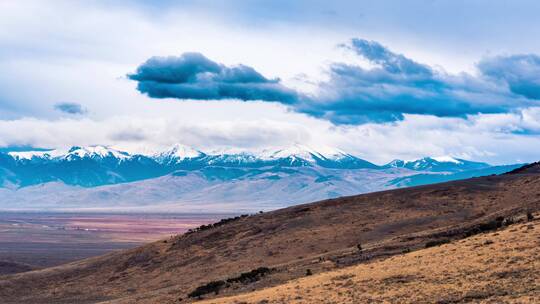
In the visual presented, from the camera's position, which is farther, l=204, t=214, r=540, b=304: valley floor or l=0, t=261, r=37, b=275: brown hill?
l=0, t=261, r=37, b=275: brown hill

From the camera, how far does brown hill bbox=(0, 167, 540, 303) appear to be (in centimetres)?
5169

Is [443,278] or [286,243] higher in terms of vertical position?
[286,243]

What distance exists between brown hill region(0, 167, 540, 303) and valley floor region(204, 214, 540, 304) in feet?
23.5

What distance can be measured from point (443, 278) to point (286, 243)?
32.7 m

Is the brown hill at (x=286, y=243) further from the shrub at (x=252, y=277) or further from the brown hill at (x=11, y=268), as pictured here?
the brown hill at (x=11, y=268)

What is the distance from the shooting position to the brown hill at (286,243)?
51.7m

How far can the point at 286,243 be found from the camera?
6444 cm

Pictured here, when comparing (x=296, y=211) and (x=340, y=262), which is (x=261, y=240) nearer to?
(x=296, y=211)

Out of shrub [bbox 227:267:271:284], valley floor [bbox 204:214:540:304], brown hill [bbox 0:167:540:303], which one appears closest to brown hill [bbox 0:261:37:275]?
brown hill [bbox 0:167:540:303]

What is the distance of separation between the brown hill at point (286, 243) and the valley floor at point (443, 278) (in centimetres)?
715

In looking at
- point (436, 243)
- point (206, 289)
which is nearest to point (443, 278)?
point (436, 243)

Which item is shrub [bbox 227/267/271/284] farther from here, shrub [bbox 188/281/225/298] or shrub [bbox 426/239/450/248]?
shrub [bbox 426/239/450/248]

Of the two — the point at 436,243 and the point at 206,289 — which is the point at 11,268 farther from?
the point at 436,243

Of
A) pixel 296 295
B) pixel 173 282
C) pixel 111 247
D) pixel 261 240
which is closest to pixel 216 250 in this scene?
pixel 261 240
